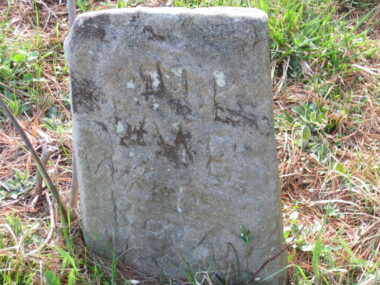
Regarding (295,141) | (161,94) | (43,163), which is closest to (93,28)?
(161,94)

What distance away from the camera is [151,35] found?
1497 mm

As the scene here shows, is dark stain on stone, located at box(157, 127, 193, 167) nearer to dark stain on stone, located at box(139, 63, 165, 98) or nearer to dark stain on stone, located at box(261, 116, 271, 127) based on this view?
dark stain on stone, located at box(139, 63, 165, 98)

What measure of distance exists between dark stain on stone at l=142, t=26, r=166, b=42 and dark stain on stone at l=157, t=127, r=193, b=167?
0.90 ft

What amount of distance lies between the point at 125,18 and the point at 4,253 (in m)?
0.92

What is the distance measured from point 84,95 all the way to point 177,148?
0.32 m

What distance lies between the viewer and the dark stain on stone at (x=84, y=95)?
1623mm

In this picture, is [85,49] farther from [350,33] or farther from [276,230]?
[350,33]

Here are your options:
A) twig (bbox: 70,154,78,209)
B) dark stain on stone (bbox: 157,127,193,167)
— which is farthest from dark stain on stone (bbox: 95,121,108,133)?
twig (bbox: 70,154,78,209)

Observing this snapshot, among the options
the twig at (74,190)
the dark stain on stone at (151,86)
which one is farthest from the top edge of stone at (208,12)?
the twig at (74,190)

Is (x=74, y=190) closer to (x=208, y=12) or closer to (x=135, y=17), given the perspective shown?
(x=135, y=17)

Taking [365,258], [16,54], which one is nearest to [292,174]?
[365,258]

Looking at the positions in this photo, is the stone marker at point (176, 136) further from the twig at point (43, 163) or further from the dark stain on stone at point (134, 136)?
the twig at point (43, 163)

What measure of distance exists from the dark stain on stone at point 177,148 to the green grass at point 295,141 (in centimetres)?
30

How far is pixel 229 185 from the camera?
1641 millimetres
